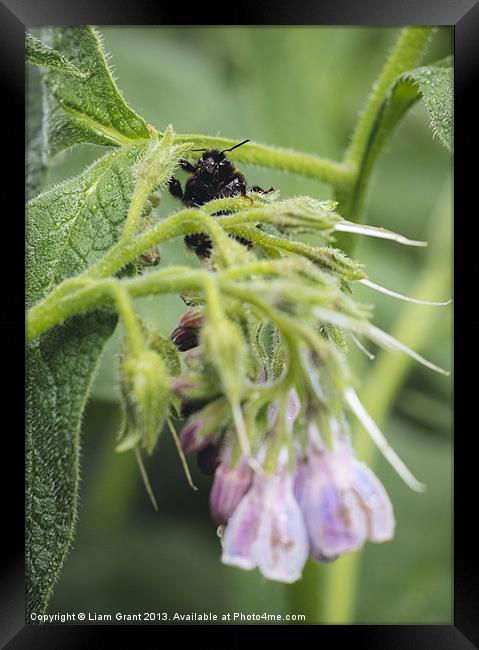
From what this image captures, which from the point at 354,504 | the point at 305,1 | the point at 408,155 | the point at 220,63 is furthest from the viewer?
the point at 408,155

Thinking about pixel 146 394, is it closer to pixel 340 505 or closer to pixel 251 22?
pixel 340 505

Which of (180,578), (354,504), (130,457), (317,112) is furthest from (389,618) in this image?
(354,504)

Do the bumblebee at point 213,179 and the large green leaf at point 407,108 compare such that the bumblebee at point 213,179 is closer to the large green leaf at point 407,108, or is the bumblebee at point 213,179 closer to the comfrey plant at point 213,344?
the comfrey plant at point 213,344

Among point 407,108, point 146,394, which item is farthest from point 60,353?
point 407,108

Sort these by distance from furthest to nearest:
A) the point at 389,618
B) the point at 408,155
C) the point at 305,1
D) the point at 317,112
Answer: the point at 408,155, the point at 317,112, the point at 389,618, the point at 305,1

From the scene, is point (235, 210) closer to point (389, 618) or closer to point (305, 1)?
point (305, 1)

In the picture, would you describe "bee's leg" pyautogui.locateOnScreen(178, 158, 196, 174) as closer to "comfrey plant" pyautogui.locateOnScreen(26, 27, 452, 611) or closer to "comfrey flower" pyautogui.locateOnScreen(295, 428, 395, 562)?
"comfrey plant" pyautogui.locateOnScreen(26, 27, 452, 611)

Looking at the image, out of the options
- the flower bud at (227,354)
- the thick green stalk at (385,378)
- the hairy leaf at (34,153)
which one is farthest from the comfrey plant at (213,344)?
the thick green stalk at (385,378)
